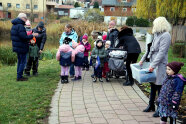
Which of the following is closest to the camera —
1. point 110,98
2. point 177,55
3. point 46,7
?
point 110,98

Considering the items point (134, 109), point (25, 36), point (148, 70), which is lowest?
point (134, 109)

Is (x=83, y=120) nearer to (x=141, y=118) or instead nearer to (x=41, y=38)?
(x=141, y=118)

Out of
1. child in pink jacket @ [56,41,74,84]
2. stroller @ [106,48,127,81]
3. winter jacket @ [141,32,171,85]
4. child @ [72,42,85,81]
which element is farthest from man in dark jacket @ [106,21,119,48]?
winter jacket @ [141,32,171,85]

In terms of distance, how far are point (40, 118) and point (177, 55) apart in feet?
36.1

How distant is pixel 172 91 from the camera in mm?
3854

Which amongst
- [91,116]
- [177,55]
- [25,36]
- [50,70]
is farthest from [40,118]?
[177,55]

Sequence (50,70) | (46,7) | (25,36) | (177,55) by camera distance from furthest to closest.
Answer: (46,7), (177,55), (50,70), (25,36)

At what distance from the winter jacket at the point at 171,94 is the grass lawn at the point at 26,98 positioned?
2232mm

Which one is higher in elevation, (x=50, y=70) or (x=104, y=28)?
(x=104, y=28)

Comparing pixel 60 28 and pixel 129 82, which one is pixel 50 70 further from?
pixel 60 28

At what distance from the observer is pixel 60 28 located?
70.9 feet

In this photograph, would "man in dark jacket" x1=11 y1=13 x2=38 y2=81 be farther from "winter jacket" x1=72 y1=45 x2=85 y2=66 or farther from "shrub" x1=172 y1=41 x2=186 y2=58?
"shrub" x1=172 y1=41 x2=186 y2=58

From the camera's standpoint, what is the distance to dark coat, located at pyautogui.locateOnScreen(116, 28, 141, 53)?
6.62m

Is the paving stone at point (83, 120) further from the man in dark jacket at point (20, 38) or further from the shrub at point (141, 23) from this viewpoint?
the shrub at point (141, 23)
